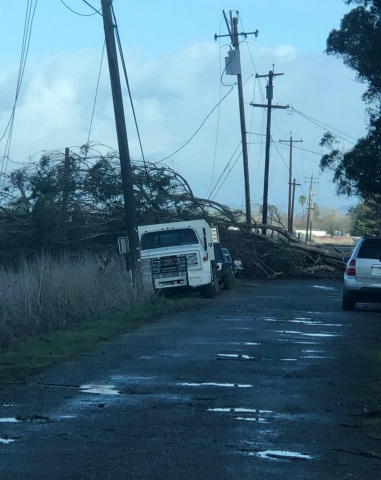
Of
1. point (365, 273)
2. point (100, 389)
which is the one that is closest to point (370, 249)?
point (365, 273)

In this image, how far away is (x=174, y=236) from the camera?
88.0 feet

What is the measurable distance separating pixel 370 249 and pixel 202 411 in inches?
535

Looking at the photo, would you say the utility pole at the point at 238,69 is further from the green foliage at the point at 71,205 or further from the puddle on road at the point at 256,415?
the puddle on road at the point at 256,415

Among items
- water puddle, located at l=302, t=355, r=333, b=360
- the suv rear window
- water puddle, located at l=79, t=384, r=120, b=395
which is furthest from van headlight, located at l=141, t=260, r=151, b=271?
water puddle, located at l=79, t=384, r=120, b=395

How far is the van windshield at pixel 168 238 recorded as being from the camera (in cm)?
2666

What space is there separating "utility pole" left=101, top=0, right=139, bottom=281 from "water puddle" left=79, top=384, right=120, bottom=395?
1319 centimetres

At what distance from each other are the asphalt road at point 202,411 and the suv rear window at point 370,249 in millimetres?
5725

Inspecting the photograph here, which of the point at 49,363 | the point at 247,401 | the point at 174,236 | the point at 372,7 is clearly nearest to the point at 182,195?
the point at 174,236

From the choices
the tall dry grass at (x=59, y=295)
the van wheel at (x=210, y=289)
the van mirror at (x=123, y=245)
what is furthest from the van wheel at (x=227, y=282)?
the van mirror at (x=123, y=245)

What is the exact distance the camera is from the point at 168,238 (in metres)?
26.8

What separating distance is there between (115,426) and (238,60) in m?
36.7

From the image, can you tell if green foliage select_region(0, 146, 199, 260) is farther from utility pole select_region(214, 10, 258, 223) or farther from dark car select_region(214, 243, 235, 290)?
utility pole select_region(214, 10, 258, 223)

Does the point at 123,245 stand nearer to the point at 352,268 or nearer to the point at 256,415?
the point at 352,268

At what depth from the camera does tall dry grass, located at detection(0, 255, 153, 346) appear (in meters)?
17.2
